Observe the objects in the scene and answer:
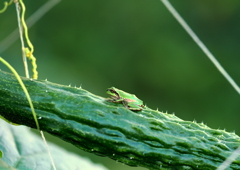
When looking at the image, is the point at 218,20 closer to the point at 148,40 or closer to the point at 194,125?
the point at 148,40

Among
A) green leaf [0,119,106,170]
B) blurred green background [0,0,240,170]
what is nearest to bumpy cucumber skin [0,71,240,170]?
green leaf [0,119,106,170]

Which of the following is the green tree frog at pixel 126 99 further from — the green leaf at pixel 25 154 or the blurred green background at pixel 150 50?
the blurred green background at pixel 150 50

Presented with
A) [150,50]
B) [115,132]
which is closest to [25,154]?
[115,132]

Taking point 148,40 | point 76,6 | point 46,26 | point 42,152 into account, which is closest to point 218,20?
point 148,40

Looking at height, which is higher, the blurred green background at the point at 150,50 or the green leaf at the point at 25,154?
the blurred green background at the point at 150,50

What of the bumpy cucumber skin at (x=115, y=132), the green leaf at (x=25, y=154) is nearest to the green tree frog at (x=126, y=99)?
the bumpy cucumber skin at (x=115, y=132)

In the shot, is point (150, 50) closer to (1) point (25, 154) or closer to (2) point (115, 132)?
(1) point (25, 154)
